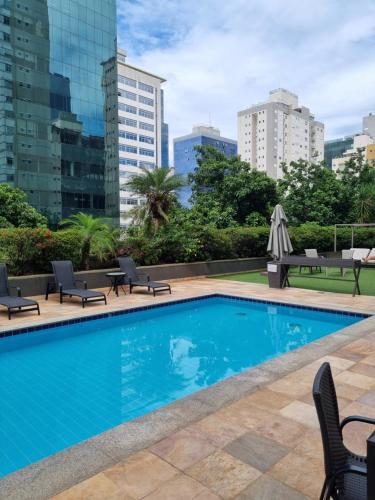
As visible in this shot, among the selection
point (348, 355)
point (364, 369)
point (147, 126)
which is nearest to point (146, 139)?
point (147, 126)

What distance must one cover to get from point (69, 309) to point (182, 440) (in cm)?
618

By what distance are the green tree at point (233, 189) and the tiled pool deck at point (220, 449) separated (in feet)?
59.1

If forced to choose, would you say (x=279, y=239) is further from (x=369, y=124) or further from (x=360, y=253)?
(x=369, y=124)

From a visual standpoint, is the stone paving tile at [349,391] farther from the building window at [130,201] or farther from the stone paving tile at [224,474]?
the building window at [130,201]

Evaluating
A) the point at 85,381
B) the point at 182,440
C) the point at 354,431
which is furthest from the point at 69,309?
the point at 354,431

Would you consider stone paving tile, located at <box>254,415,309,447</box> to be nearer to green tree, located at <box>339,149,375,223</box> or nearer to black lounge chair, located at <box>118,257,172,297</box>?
black lounge chair, located at <box>118,257,172,297</box>

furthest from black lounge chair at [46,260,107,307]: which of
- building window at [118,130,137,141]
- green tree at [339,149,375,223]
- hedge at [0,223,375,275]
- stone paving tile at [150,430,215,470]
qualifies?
building window at [118,130,137,141]

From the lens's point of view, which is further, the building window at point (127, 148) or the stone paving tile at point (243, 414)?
the building window at point (127, 148)

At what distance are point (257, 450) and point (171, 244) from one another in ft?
Answer: 36.7

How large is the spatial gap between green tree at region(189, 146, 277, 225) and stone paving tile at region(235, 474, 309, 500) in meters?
19.5

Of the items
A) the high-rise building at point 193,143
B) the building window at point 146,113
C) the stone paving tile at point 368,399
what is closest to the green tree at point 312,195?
the stone paving tile at point 368,399

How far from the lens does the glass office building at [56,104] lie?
45312mm

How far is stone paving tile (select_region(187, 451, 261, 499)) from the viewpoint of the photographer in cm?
238

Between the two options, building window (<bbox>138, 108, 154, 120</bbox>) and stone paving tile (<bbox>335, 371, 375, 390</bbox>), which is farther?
building window (<bbox>138, 108, 154, 120</bbox>)
